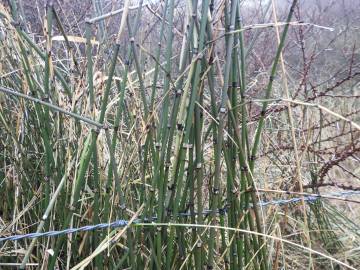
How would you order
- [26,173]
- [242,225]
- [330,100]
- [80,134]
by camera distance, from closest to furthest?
[242,225], [80,134], [26,173], [330,100]

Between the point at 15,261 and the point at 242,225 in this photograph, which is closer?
the point at 242,225

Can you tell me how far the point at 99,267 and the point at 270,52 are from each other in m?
3.94

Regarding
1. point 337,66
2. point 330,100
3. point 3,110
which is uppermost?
point 337,66

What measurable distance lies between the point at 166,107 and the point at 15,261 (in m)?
0.86

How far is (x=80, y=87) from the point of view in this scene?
5.11 feet

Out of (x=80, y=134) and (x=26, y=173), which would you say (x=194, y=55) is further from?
(x=26, y=173)

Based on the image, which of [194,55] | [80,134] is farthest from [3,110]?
[194,55]

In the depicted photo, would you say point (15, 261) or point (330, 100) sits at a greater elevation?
point (330, 100)

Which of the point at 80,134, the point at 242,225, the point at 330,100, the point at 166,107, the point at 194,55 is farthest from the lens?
the point at 330,100

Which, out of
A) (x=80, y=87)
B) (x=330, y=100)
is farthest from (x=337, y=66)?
(x=80, y=87)

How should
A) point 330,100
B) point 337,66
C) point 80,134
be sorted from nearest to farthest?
point 80,134 < point 330,100 < point 337,66

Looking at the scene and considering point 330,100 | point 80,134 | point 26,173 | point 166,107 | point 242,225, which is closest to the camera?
point 166,107

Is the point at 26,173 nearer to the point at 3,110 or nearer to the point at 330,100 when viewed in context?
the point at 3,110

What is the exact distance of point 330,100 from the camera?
474 cm
